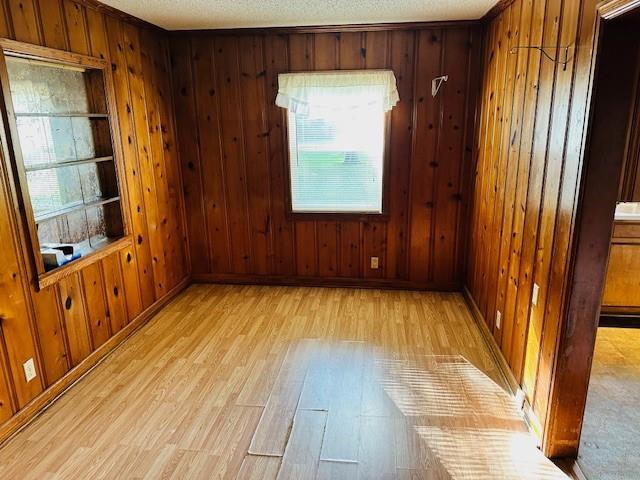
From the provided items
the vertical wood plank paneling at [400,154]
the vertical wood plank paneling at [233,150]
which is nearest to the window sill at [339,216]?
the vertical wood plank paneling at [400,154]

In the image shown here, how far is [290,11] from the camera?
3.18 meters

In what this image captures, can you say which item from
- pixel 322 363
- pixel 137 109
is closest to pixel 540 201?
pixel 322 363

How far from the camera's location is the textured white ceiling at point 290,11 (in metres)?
2.96

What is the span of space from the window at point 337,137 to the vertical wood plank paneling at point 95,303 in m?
1.82

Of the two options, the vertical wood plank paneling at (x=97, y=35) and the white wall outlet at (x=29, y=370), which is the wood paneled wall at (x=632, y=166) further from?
the white wall outlet at (x=29, y=370)

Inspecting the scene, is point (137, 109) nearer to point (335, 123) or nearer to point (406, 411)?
point (335, 123)

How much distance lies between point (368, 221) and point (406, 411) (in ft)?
6.63

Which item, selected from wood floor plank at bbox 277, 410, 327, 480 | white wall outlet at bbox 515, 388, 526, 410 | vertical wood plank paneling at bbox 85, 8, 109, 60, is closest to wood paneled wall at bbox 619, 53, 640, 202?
white wall outlet at bbox 515, 388, 526, 410

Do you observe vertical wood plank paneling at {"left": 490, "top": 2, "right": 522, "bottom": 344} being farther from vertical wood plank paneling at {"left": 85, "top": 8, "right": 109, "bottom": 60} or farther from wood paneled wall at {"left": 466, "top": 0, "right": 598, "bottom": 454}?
vertical wood plank paneling at {"left": 85, "top": 8, "right": 109, "bottom": 60}

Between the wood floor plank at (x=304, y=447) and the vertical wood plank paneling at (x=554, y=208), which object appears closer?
the vertical wood plank paneling at (x=554, y=208)

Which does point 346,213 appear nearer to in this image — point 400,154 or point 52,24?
point 400,154

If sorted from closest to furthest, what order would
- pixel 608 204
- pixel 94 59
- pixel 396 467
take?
pixel 608 204
pixel 396 467
pixel 94 59

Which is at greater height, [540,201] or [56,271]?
[540,201]

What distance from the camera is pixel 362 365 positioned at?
2.97 metres
